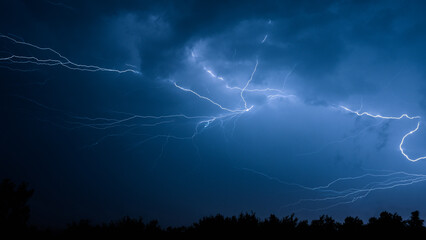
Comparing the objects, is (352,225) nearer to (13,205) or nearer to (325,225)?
(325,225)

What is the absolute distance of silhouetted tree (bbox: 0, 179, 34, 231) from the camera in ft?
20.3

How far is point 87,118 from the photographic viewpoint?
14312mm

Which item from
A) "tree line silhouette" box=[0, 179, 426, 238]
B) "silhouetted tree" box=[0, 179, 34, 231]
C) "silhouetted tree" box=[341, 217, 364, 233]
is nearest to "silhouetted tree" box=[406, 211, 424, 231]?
"tree line silhouette" box=[0, 179, 426, 238]

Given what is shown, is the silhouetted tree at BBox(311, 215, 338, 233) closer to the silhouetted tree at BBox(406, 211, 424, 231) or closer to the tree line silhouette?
the tree line silhouette

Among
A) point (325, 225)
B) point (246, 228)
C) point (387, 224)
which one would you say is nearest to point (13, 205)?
point (246, 228)

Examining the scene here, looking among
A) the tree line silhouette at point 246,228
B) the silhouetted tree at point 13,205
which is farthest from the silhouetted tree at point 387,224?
the silhouetted tree at point 13,205

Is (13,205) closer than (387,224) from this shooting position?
No

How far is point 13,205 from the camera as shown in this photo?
638cm

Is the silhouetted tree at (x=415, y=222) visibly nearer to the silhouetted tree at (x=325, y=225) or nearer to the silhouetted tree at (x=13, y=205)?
the silhouetted tree at (x=325, y=225)

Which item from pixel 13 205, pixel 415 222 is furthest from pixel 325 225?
pixel 13 205

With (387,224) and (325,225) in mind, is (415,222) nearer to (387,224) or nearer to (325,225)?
(387,224)

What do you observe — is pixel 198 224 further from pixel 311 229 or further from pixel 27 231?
pixel 27 231

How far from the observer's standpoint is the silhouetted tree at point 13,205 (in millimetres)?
6186

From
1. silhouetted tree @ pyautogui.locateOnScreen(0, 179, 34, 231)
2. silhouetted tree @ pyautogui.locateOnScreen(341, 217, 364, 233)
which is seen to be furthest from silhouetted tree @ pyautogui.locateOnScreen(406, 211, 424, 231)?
silhouetted tree @ pyautogui.locateOnScreen(0, 179, 34, 231)
